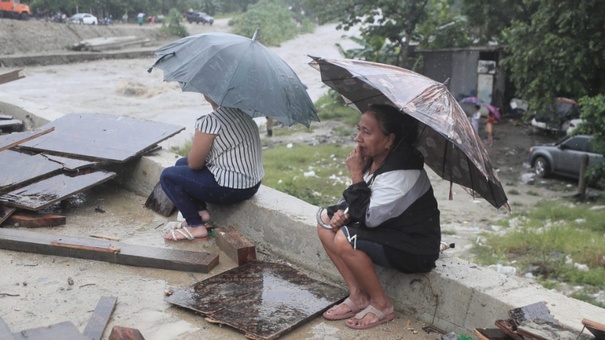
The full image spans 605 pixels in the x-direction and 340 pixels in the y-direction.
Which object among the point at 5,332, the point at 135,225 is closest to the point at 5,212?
the point at 135,225

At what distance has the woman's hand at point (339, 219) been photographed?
3.74 metres

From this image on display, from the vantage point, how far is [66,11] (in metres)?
44.7

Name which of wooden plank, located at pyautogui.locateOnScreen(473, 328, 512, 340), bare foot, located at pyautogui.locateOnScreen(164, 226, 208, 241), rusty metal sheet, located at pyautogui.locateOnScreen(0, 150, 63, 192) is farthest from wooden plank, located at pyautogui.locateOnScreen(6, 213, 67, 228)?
wooden plank, located at pyautogui.locateOnScreen(473, 328, 512, 340)

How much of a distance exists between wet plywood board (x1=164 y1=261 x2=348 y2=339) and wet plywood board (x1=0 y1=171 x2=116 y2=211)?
1901mm

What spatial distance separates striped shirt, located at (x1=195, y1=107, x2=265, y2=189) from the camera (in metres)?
4.82

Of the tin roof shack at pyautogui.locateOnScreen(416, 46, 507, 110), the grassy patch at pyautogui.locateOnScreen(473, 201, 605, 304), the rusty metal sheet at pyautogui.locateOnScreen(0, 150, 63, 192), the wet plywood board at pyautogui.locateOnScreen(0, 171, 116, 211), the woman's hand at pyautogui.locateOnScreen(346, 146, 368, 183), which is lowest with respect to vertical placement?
the grassy patch at pyautogui.locateOnScreen(473, 201, 605, 304)

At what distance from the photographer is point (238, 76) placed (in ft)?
15.0

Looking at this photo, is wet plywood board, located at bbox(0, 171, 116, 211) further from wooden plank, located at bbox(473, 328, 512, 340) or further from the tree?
the tree

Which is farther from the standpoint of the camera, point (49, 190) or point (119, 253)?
point (49, 190)

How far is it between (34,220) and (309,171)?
978 centimetres

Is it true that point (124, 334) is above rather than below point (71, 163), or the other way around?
below

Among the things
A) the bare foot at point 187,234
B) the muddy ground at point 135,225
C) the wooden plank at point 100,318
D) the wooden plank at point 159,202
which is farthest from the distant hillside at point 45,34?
the wooden plank at point 100,318

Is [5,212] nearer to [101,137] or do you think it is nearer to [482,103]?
[101,137]

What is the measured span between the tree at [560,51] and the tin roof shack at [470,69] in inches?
227
